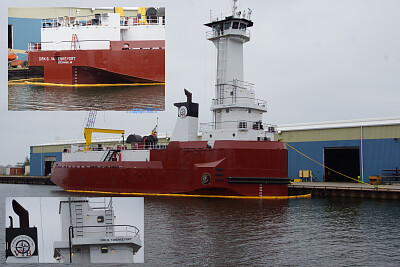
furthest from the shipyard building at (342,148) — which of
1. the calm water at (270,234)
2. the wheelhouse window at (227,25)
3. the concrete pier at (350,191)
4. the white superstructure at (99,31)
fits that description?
the white superstructure at (99,31)

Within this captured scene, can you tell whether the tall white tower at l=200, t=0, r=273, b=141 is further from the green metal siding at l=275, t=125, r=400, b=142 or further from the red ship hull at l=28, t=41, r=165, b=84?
the red ship hull at l=28, t=41, r=165, b=84

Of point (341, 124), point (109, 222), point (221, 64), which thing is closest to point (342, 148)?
point (341, 124)

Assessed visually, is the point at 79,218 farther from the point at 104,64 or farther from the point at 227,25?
the point at 227,25

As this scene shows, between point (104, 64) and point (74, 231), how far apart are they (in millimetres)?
10256

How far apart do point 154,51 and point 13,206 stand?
1436 centimetres

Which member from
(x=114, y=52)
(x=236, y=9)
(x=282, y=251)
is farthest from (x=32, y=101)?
(x=236, y=9)

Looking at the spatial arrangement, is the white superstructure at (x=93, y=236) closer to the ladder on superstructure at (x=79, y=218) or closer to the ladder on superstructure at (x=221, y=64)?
the ladder on superstructure at (x=79, y=218)

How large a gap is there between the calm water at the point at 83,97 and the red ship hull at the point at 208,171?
10253 mm

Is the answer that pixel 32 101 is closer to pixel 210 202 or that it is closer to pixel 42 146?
pixel 210 202

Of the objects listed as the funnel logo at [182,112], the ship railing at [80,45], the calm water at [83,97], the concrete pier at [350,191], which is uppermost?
the ship railing at [80,45]

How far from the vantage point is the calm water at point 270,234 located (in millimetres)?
12383

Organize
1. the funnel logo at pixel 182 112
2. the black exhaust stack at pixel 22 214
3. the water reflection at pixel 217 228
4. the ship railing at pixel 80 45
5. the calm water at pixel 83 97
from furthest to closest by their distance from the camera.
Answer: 1. the funnel logo at pixel 182 112
2. the ship railing at pixel 80 45
3. the calm water at pixel 83 97
4. the water reflection at pixel 217 228
5. the black exhaust stack at pixel 22 214

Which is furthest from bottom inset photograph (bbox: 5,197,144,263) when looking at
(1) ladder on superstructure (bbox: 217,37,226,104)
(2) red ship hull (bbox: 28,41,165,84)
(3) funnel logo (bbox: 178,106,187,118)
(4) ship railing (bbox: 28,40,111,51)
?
(1) ladder on superstructure (bbox: 217,37,226,104)

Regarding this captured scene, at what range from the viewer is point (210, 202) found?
2461cm
